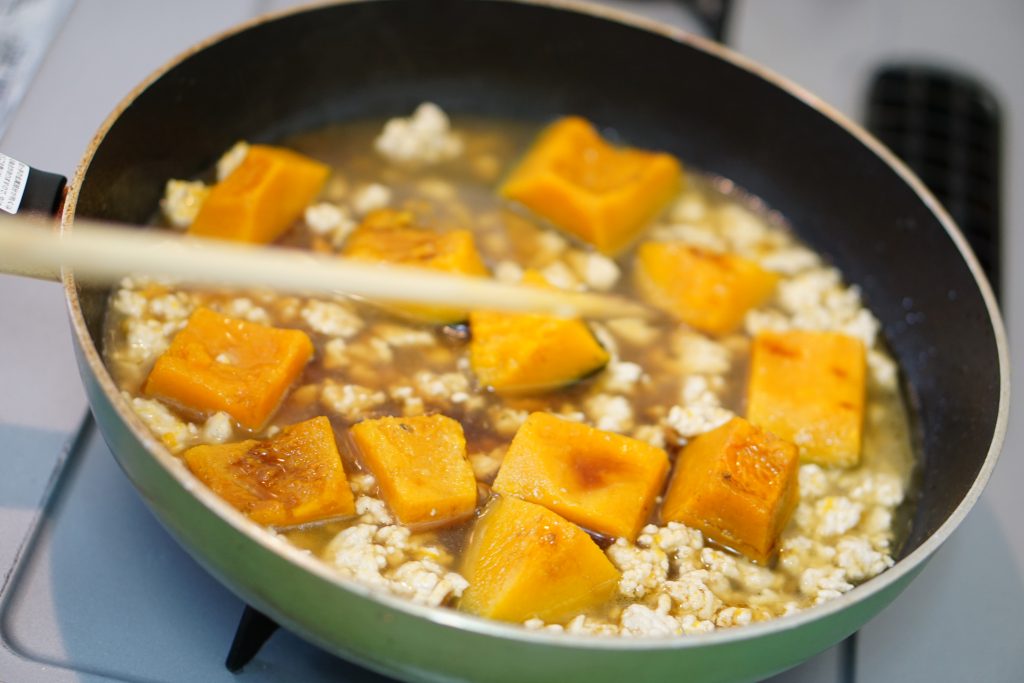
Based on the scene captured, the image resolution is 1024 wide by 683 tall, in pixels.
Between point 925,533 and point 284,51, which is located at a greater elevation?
point 284,51

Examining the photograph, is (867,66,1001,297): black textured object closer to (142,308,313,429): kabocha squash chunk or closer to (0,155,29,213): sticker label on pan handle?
(142,308,313,429): kabocha squash chunk

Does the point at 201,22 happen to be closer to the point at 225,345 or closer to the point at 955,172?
the point at 225,345

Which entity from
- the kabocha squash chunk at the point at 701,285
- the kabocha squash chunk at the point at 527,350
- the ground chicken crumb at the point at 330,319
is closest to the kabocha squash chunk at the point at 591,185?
the kabocha squash chunk at the point at 701,285

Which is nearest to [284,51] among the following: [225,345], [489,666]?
[225,345]

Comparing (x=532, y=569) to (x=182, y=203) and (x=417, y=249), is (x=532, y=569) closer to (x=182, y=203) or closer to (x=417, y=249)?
(x=417, y=249)

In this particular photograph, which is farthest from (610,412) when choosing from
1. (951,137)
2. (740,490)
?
(951,137)

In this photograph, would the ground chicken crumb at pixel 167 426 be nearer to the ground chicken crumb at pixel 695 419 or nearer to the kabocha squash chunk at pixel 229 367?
the kabocha squash chunk at pixel 229 367
